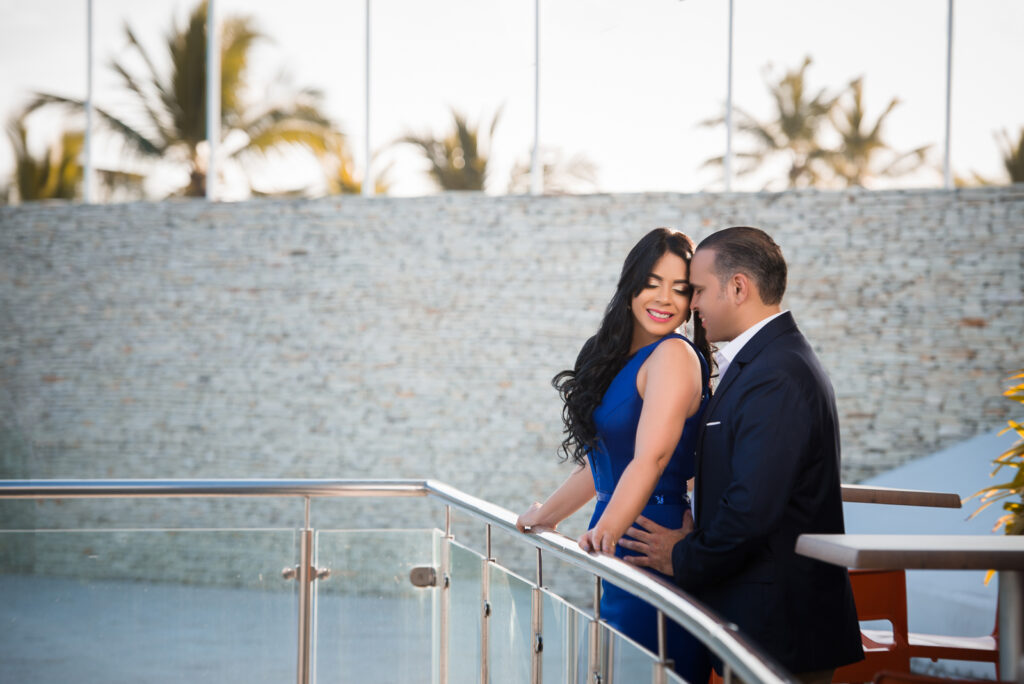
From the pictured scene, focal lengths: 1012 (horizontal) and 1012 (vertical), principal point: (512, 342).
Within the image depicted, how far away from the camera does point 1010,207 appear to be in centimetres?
841

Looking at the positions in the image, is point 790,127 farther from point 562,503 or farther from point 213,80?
point 562,503

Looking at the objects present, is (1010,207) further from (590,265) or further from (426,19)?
(426,19)

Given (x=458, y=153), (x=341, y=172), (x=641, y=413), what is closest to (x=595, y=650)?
(x=641, y=413)

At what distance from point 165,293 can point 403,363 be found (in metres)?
2.41

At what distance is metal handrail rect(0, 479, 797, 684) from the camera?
1.22 metres

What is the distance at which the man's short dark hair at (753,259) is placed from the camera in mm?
2006

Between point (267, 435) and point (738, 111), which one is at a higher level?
point (738, 111)

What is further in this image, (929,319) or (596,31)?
(596,31)

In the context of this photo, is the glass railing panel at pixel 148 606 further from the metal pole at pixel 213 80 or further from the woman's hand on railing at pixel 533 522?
the metal pole at pixel 213 80

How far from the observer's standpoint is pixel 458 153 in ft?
34.7

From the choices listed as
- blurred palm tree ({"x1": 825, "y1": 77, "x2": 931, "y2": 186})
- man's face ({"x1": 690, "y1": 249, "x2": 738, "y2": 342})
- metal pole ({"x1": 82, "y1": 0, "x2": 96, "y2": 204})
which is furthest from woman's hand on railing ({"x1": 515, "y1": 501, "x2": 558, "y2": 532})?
metal pole ({"x1": 82, "y1": 0, "x2": 96, "y2": 204})

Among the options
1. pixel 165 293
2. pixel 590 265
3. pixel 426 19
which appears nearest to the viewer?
pixel 590 265

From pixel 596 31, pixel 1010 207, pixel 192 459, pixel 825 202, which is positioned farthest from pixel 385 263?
pixel 1010 207

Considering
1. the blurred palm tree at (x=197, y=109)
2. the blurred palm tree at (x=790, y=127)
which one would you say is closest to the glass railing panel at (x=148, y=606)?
the blurred palm tree at (x=790, y=127)
